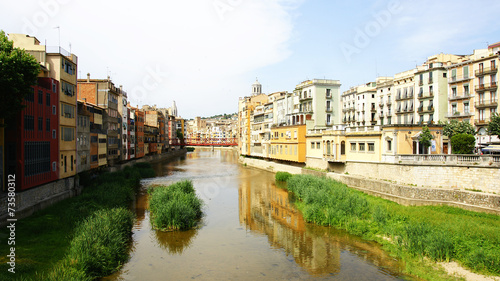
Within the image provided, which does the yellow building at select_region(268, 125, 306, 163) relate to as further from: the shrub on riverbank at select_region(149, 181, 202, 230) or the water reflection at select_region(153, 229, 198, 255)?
the water reflection at select_region(153, 229, 198, 255)

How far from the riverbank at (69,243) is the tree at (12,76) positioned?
6.67 meters

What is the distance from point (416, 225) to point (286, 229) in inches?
331

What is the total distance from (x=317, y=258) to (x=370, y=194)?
13.8 m

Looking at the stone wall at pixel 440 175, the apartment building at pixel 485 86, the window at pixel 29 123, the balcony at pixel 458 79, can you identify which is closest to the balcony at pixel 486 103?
the apartment building at pixel 485 86

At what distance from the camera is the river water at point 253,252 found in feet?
52.3

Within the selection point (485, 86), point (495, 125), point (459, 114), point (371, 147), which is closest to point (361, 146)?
point (371, 147)

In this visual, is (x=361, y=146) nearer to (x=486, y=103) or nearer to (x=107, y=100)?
(x=486, y=103)

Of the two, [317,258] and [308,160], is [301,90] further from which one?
[317,258]

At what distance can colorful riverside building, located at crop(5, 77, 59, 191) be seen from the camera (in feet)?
69.6

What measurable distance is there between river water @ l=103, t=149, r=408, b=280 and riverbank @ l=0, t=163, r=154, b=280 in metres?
1.05

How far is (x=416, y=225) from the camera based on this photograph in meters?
18.5

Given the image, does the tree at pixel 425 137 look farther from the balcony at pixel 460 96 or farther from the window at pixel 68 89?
the window at pixel 68 89

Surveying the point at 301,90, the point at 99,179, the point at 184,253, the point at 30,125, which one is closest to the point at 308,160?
the point at 301,90

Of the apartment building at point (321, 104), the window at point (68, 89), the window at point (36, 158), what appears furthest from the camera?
the apartment building at point (321, 104)
